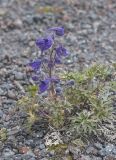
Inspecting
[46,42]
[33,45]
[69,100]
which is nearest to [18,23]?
[33,45]

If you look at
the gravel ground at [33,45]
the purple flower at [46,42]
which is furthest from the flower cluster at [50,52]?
the gravel ground at [33,45]

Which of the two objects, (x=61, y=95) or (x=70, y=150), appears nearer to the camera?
(x=70, y=150)

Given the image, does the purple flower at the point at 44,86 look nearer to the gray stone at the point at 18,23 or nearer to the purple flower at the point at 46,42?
the purple flower at the point at 46,42

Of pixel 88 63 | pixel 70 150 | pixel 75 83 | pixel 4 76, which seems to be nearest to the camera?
pixel 70 150

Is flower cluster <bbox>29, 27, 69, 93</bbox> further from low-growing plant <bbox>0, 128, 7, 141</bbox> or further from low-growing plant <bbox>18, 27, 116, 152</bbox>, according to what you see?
low-growing plant <bbox>0, 128, 7, 141</bbox>

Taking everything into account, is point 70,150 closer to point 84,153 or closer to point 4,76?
point 84,153

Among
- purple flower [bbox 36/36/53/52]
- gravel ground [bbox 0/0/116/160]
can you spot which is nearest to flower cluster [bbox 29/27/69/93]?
purple flower [bbox 36/36/53/52]

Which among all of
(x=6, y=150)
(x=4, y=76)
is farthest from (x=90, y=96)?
(x=4, y=76)
